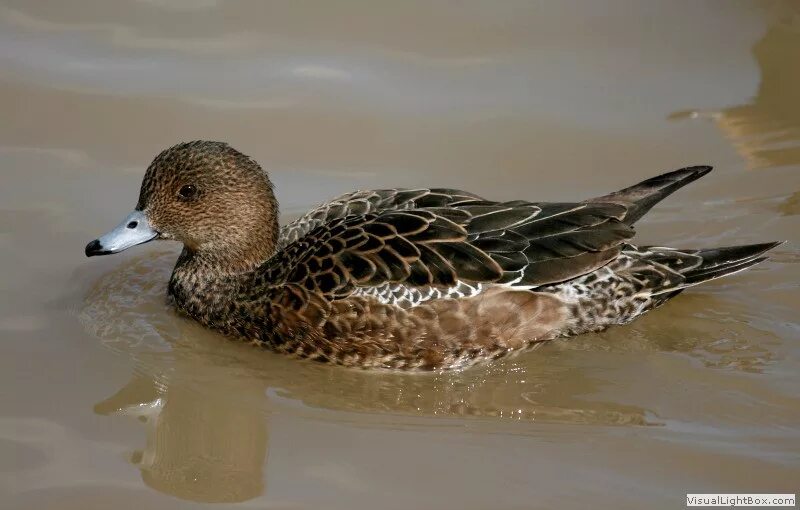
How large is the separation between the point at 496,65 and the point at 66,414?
513cm

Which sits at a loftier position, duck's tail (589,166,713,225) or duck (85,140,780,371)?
duck's tail (589,166,713,225)

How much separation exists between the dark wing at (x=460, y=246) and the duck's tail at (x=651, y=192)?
11 cm

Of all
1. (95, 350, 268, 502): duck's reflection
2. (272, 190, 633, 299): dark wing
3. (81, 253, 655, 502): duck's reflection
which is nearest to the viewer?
(95, 350, 268, 502): duck's reflection

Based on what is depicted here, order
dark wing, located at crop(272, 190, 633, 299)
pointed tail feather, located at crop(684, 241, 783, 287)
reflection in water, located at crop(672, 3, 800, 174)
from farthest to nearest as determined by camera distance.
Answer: reflection in water, located at crop(672, 3, 800, 174) < pointed tail feather, located at crop(684, 241, 783, 287) < dark wing, located at crop(272, 190, 633, 299)

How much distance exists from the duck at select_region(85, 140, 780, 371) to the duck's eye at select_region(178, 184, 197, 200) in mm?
13

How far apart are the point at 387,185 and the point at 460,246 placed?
220 centimetres

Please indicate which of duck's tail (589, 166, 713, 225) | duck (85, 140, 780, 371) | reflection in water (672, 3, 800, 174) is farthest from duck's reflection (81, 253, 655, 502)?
reflection in water (672, 3, 800, 174)

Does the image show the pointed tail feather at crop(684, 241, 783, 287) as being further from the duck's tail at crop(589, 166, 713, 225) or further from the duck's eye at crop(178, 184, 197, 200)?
the duck's eye at crop(178, 184, 197, 200)

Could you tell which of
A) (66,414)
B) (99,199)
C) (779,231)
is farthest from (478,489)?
(99,199)

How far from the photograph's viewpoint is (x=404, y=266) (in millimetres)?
6301

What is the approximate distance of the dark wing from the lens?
6.33m

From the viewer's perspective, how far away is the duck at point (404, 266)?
6355 millimetres

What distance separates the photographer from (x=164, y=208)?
6773 mm

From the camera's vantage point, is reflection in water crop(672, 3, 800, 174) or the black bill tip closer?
the black bill tip
